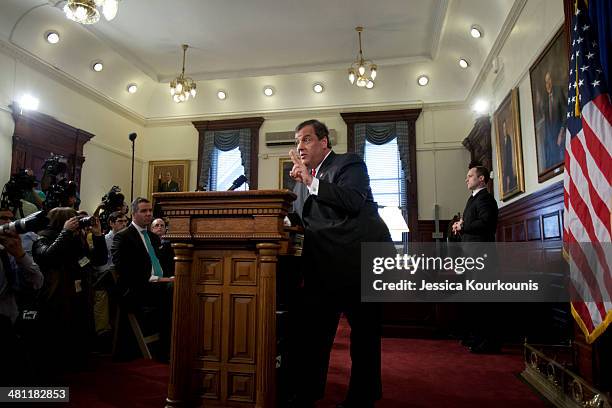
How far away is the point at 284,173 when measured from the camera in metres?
9.68

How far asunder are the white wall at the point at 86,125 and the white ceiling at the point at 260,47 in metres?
0.28

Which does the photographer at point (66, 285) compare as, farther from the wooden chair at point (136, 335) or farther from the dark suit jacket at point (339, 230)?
the dark suit jacket at point (339, 230)

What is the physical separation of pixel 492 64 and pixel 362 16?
89.7 inches

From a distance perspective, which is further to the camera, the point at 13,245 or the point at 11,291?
the point at 11,291

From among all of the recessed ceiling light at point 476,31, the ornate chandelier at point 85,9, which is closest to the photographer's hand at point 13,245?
the ornate chandelier at point 85,9

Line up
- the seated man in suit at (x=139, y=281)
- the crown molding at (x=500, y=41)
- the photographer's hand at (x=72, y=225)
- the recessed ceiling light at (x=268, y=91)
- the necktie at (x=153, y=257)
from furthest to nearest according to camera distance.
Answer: the recessed ceiling light at (x=268, y=91) → the crown molding at (x=500, y=41) → the necktie at (x=153, y=257) → the seated man in suit at (x=139, y=281) → the photographer's hand at (x=72, y=225)

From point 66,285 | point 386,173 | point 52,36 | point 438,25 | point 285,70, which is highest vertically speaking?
point 285,70

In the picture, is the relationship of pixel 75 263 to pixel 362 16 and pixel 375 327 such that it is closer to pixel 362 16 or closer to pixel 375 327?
pixel 375 327

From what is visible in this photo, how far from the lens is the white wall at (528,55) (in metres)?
4.49

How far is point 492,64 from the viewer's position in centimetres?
681

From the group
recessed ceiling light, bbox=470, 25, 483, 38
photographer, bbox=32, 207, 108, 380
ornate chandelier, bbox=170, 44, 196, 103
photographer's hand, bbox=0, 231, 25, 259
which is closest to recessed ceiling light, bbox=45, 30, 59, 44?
ornate chandelier, bbox=170, 44, 196, 103

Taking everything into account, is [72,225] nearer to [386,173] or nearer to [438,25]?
[438,25]

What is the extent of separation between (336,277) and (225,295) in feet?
1.59

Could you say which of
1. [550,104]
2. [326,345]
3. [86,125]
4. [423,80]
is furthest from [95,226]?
[423,80]
